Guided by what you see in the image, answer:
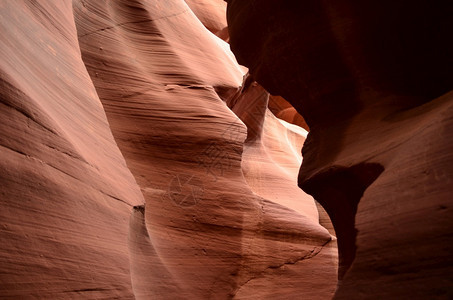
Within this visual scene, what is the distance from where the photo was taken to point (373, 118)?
10.1 feet

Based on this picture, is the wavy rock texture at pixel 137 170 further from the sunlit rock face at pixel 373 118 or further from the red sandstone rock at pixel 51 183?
the sunlit rock face at pixel 373 118

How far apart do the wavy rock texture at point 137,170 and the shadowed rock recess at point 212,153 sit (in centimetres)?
2

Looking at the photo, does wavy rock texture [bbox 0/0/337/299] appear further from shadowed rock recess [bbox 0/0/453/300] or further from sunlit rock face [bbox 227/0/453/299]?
sunlit rock face [bbox 227/0/453/299]

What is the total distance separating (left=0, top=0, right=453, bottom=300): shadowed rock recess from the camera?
2.01 meters

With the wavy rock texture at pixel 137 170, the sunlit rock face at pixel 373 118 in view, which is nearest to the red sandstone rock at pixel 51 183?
the wavy rock texture at pixel 137 170

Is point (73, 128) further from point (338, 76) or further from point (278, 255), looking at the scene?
point (278, 255)

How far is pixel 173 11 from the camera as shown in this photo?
6395 mm

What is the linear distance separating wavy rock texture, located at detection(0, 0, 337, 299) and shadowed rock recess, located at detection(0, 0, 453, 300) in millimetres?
16

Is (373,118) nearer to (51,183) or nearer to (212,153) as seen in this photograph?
(51,183)

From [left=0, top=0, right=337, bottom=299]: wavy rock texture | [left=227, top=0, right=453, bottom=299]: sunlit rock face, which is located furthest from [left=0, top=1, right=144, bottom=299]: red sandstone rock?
[left=227, top=0, right=453, bottom=299]: sunlit rock face

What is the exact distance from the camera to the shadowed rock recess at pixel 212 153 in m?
2.01

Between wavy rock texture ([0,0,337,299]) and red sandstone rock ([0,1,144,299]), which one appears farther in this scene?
wavy rock texture ([0,0,337,299])

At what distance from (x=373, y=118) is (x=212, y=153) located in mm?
2488

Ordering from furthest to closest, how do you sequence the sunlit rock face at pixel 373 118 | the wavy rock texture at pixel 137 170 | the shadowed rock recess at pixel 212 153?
1. the wavy rock texture at pixel 137 170
2. the shadowed rock recess at pixel 212 153
3. the sunlit rock face at pixel 373 118
